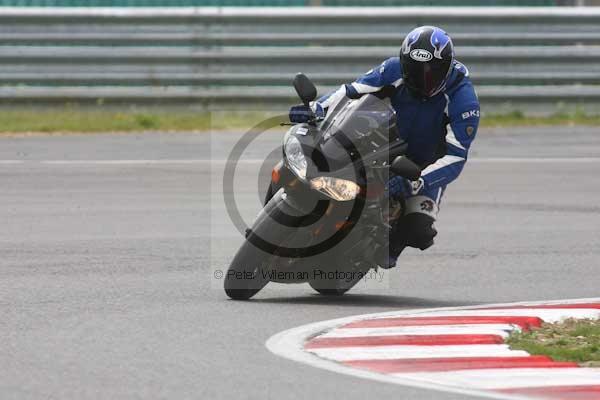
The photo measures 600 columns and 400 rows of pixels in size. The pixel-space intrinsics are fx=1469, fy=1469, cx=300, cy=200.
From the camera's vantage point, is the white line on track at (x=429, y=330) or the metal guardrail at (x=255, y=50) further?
the metal guardrail at (x=255, y=50)

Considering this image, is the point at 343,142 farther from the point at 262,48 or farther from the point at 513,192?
the point at 262,48

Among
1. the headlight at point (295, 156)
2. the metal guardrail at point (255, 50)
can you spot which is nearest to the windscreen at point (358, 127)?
the headlight at point (295, 156)

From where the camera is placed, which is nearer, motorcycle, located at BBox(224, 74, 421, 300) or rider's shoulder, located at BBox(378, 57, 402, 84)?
motorcycle, located at BBox(224, 74, 421, 300)

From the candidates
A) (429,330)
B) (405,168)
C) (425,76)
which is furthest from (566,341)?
(425,76)

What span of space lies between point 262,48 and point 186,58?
0.98 m

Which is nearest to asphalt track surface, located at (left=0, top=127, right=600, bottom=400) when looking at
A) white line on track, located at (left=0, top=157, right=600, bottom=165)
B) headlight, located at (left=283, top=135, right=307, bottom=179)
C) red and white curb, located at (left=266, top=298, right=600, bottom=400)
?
white line on track, located at (left=0, top=157, right=600, bottom=165)

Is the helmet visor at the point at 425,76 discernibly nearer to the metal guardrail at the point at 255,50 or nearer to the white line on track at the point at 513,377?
the white line on track at the point at 513,377

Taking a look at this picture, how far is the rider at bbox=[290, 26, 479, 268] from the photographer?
809 cm

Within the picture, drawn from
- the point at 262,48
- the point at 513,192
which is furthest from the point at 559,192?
the point at 262,48

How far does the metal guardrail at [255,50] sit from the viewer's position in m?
17.7

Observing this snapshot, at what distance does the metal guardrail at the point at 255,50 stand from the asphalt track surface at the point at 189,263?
36.4 inches

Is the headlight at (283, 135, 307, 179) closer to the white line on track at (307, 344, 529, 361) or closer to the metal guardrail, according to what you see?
the white line on track at (307, 344, 529, 361)

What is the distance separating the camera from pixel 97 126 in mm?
17625

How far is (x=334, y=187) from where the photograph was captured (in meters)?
7.68
